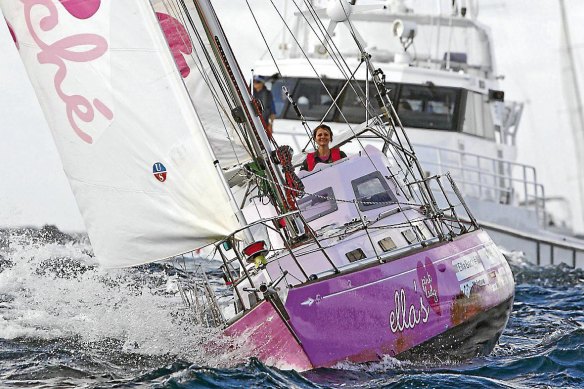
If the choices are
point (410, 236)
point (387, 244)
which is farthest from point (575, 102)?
point (387, 244)

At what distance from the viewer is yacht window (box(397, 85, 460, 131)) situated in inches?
722

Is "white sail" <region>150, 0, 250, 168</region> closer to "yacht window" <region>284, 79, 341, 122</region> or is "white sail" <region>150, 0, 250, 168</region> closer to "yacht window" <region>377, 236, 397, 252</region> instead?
"yacht window" <region>377, 236, 397, 252</region>

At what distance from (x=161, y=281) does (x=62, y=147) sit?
5.25m

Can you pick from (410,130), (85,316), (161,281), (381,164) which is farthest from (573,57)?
(85,316)

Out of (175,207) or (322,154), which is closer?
(175,207)

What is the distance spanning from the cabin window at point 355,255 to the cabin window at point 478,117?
9.32 m

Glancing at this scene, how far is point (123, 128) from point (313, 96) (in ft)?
32.5

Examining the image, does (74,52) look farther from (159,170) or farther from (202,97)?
(202,97)

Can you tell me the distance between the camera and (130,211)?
8742mm

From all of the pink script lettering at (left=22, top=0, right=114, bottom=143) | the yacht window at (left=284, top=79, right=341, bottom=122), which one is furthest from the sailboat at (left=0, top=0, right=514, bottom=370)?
the yacht window at (left=284, top=79, right=341, bottom=122)

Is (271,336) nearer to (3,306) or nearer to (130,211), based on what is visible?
(130,211)

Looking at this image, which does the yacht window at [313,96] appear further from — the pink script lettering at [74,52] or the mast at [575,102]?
the pink script lettering at [74,52]

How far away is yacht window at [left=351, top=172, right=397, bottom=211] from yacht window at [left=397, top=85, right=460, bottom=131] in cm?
769

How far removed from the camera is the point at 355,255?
9.44m
